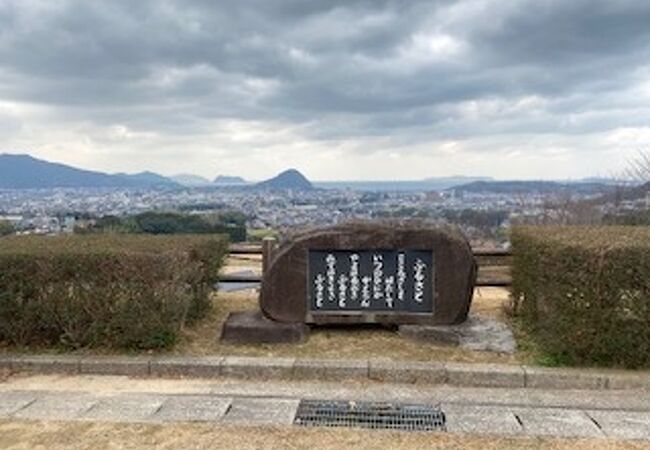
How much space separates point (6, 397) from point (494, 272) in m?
7.09

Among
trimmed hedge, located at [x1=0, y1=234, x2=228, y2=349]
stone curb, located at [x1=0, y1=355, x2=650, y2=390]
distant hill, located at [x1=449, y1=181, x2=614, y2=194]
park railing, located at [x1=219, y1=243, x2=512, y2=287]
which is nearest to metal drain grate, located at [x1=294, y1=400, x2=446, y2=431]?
stone curb, located at [x1=0, y1=355, x2=650, y2=390]

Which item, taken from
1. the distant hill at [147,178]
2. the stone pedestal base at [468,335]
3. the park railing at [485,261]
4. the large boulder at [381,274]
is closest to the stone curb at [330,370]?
the stone pedestal base at [468,335]

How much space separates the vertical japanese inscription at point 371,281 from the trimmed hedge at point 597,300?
1251mm

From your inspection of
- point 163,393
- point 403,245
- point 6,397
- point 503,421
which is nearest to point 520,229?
point 403,245

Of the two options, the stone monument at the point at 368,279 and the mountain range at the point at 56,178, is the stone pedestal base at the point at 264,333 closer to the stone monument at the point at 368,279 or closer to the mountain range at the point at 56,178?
the stone monument at the point at 368,279

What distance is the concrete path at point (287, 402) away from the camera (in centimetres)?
473

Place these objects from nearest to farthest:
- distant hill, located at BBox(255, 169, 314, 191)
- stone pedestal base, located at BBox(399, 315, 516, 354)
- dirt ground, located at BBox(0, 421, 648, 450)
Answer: dirt ground, located at BBox(0, 421, 648, 450)
stone pedestal base, located at BBox(399, 315, 516, 354)
distant hill, located at BBox(255, 169, 314, 191)

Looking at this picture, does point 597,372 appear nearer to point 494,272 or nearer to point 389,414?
point 389,414

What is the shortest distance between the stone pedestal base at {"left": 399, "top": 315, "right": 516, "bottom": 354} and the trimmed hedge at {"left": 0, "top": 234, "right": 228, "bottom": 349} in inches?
98.2

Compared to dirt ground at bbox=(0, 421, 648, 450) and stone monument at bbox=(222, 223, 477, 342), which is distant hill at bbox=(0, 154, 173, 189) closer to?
stone monument at bbox=(222, 223, 477, 342)

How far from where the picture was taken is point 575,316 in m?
5.97

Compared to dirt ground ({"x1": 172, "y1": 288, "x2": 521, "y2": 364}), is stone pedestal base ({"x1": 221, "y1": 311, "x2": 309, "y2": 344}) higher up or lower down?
higher up

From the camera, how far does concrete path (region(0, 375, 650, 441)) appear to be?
4730mm

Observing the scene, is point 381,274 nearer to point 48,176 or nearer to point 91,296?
point 91,296
